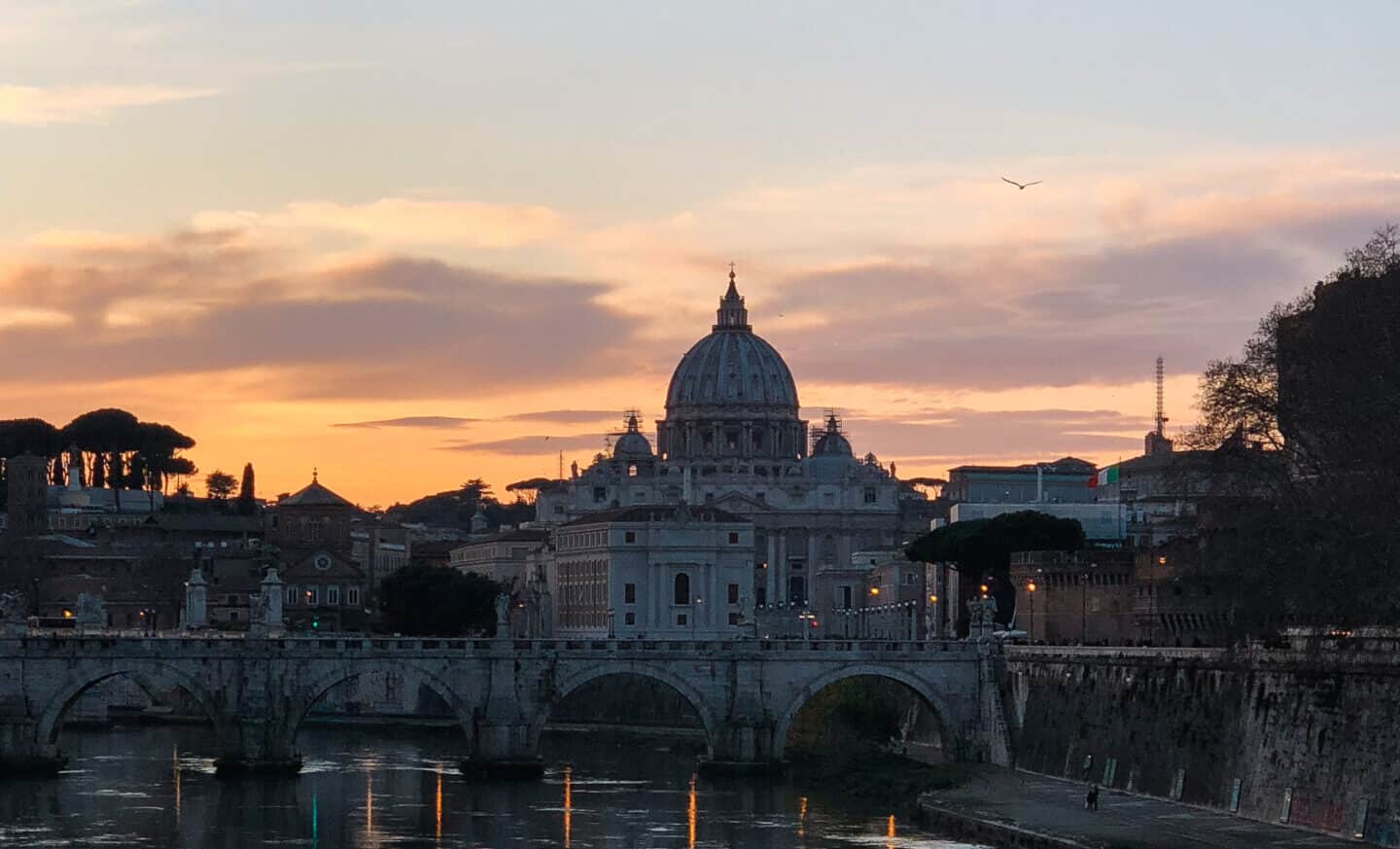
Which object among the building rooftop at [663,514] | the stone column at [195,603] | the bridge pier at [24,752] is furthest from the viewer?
the building rooftop at [663,514]

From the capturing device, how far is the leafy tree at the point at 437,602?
474 feet

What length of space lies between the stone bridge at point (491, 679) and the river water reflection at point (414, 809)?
1570 mm

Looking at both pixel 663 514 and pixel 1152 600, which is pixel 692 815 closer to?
pixel 1152 600

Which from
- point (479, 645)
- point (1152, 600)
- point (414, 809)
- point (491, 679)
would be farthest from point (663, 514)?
point (414, 809)

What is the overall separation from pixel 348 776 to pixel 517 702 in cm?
520

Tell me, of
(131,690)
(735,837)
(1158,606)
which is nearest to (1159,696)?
(735,837)

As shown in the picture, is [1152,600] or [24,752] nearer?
[24,752]

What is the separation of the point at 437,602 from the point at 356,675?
5713cm

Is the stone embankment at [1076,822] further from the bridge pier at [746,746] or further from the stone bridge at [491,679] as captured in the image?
the bridge pier at [746,746]

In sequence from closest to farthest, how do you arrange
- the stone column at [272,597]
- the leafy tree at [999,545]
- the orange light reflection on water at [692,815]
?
the orange light reflection on water at [692,815], the stone column at [272,597], the leafy tree at [999,545]

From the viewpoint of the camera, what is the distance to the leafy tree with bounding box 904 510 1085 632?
4616 inches

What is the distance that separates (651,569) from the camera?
560ft

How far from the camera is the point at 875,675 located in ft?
295

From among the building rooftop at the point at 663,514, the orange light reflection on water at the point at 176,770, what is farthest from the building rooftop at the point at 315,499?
the orange light reflection on water at the point at 176,770
